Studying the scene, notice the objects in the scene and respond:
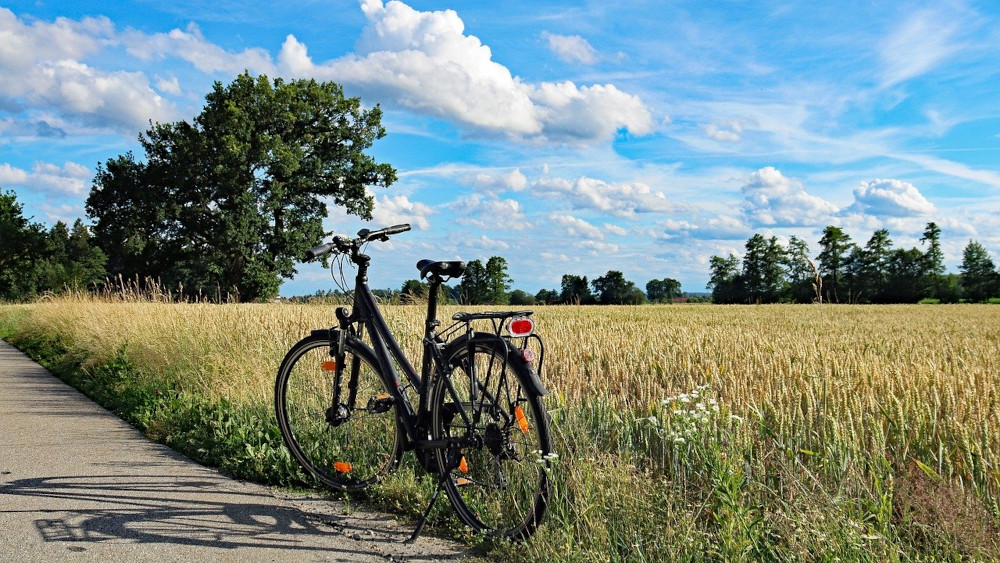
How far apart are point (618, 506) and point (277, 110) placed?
37525 mm

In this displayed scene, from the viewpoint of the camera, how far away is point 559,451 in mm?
4316

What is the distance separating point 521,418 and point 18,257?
7009cm

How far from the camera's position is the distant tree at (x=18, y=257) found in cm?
5956

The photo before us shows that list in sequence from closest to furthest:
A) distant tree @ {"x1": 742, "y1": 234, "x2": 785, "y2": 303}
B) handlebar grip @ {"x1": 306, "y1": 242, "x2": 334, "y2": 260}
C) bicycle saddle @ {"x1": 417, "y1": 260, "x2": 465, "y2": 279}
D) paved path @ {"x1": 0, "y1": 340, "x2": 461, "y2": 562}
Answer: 1. paved path @ {"x1": 0, "y1": 340, "x2": 461, "y2": 562}
2. bicycle saddle @ {"x1": 417, "y1": 260, "x2": 465, "y2": 279}
3. handlebar grip @ {"x1": 306, "y1": 242, "x2": 334, "y2": 260}
4. distant tree @ {"x1": 742, "y1": 234, "x2": 785, "y2": 303}

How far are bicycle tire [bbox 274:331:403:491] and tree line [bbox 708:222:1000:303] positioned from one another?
65.7m

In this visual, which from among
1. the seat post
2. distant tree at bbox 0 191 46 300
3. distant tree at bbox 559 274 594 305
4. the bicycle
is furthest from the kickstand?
distant tree at bbox 0 191 46 300

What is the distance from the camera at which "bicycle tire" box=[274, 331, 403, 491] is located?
4.91 m

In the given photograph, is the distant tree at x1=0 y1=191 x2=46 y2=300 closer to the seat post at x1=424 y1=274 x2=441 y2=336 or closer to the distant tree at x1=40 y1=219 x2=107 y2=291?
the distant tree at x1=40 y1=219 x2=107 y2=291

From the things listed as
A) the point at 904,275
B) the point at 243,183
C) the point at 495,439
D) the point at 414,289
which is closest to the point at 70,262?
the point at 243,183

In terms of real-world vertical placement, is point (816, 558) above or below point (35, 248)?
below

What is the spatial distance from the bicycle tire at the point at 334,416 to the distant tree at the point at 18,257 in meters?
64.6

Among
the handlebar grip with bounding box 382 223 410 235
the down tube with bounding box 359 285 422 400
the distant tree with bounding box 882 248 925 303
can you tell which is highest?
the distant tree with bounding box 882 248 925 303

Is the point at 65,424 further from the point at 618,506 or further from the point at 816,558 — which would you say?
the point at 816,558

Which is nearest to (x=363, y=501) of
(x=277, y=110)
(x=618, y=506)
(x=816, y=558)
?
(x=618, y=506)
